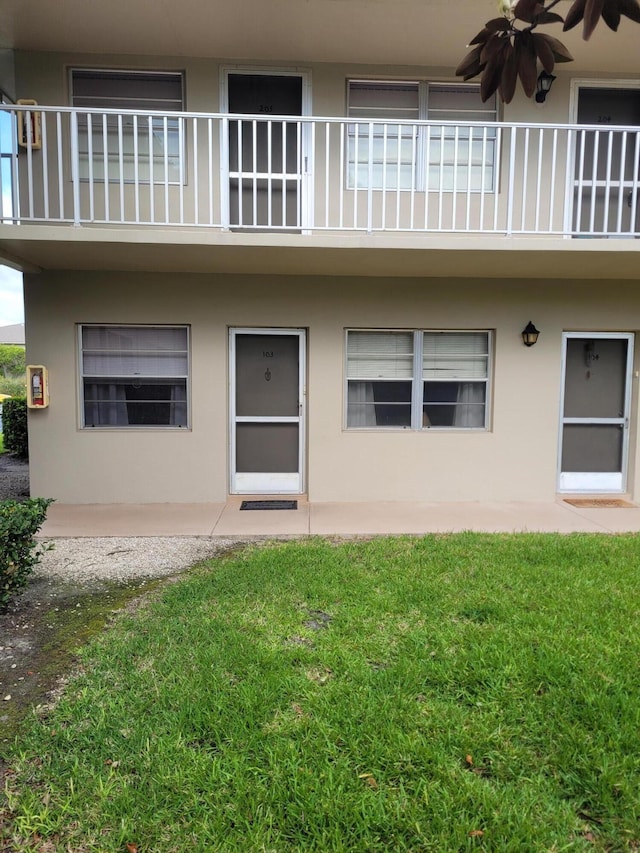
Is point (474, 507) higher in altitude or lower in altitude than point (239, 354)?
lower

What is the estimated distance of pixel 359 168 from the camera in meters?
6.66

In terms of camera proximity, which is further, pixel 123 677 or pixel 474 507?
pixel 474 507

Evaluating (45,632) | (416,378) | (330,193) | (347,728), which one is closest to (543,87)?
(330,193)

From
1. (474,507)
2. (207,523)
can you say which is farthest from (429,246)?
(207,523)

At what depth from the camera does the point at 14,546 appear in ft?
11.3

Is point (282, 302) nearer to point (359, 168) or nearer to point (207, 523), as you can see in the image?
point (359, 168)

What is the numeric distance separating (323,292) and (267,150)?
1973mm

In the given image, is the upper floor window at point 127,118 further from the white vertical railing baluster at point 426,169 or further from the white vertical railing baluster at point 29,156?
the white vertical railing baluster at point 426,169

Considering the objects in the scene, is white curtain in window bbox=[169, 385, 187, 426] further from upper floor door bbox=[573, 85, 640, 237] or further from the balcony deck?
upper floor door bbox=[573, 85, 640, 237]

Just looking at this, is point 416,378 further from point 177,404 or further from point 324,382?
point 177,404

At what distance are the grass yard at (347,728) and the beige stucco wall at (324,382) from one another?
3.02 metres

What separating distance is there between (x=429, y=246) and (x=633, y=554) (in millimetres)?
3544

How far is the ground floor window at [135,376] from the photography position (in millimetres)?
6684

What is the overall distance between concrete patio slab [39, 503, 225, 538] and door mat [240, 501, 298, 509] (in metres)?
0.31
